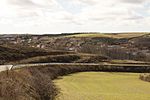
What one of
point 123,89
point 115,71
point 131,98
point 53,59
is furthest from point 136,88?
point 53,59

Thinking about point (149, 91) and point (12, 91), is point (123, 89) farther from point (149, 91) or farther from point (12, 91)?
point (12, 91)

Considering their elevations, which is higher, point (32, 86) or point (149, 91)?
point (32, 86)

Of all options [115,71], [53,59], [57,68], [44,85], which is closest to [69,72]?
[57,68]

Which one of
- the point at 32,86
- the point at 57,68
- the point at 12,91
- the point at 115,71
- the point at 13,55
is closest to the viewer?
the point at 12,91

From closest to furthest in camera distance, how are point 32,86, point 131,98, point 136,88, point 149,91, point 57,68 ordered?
point 32,86, point 131,98, point 149,91, point 136,88, point 57,68

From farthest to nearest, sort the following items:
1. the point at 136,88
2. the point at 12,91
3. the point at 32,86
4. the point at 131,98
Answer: the point at 136,88 → the point at 131,98 → the point at 32,86 → the point at 12,91

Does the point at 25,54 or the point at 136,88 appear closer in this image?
the point at 136,88

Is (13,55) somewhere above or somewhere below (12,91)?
below

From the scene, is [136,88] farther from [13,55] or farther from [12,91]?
[13,55]

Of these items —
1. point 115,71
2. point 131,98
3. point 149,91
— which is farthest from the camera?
point 115,71
